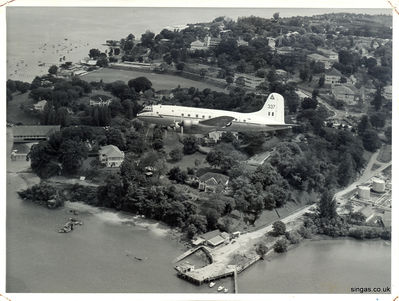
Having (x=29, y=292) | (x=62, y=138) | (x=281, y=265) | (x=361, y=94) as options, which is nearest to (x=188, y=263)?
(x=281, y=265)

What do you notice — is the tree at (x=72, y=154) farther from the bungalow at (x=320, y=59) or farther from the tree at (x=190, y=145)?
the bungalow at (x=320, y=59)

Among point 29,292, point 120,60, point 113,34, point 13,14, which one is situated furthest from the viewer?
point 120,60

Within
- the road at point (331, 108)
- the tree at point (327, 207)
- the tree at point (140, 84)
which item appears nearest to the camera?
the tree at point (327, 207)

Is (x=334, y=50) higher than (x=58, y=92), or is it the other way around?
(x=334, y=50)

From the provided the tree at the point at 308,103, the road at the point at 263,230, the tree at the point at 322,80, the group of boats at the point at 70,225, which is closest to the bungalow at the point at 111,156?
the group of boats at the point at 70,225

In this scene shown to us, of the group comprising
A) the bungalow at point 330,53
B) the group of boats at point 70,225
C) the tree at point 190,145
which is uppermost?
the bungalow at point 330,53

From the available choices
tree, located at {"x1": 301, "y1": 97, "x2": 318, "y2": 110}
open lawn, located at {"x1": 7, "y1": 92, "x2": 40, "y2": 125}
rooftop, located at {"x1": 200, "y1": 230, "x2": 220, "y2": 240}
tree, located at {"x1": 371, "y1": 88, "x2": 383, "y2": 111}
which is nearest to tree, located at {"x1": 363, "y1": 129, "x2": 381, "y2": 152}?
tree, located at {"x1": 371, "y1": 88, "x2": 383, "y2": 111}

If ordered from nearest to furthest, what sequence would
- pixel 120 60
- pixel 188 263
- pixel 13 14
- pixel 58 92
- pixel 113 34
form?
pixel 13 14 → pixel 188 263 → pixel 113 34 → pixel 58 92 → pixel 120 60

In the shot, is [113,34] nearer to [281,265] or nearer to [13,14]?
[13,14]
